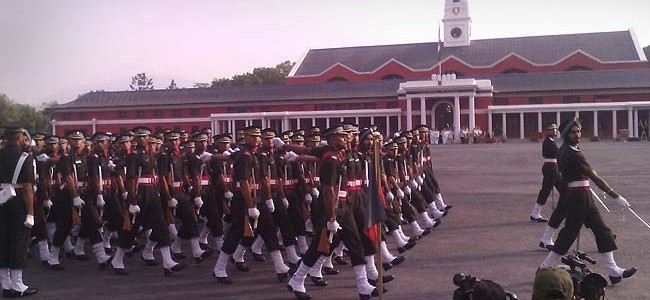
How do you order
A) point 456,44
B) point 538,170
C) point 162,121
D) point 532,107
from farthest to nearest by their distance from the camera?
point 456,44
point 162,121
point 532,107
point 538,170

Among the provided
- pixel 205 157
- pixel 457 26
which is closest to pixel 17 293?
pixel 205 157

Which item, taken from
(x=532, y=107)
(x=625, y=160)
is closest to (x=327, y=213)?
(x=625, y=160)

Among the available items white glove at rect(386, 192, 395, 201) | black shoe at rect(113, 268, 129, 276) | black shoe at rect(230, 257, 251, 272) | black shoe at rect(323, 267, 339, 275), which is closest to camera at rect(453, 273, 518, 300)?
black shoe at rect(323, 267, 339, 275)

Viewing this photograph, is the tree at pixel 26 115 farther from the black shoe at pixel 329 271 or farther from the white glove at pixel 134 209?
the black shoe at pixel 329 271

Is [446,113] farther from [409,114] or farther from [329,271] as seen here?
[329,271]

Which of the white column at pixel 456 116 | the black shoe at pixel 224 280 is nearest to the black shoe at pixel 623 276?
the black shoe at pixel 224 280

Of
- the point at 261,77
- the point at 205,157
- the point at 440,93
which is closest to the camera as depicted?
the point at 205,157

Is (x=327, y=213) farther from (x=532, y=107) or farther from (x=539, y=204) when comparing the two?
(x=532, y=107)

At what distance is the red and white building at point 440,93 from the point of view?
47875 millimetres

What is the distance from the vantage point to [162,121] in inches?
2205

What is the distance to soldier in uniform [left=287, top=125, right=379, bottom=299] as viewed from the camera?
7.12 meters

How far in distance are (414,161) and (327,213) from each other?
558cm

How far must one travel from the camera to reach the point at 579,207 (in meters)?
7.80

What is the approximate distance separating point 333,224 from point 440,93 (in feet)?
139
